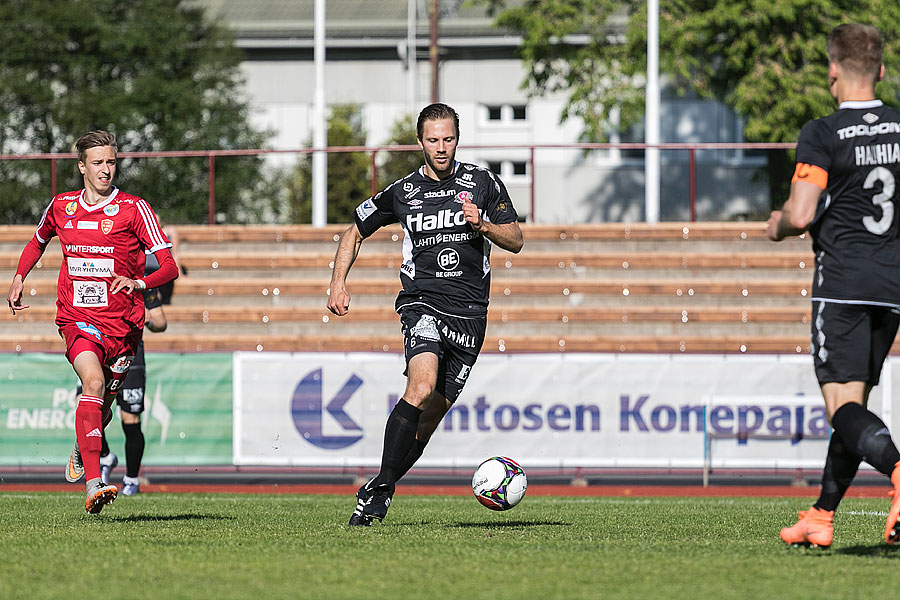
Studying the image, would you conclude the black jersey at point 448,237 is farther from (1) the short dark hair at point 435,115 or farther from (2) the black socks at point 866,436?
(2) the black socks at point 866,436

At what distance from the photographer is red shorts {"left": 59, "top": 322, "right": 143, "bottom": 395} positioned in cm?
756

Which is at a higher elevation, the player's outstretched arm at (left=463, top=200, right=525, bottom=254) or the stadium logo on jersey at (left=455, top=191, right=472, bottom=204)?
the stadium logo on jersey at (left=455, top=191, right=472, bottom=204)

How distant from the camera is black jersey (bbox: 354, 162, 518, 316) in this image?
7273mm

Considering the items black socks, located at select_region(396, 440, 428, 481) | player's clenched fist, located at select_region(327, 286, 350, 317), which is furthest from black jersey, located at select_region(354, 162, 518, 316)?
black socks, located at select_region(396, 440, 428, 481)

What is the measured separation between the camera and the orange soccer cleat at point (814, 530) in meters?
5.45

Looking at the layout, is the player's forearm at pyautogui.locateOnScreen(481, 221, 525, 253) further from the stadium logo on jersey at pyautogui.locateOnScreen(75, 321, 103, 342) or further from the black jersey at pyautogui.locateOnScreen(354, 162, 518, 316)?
the stadium logo on jersey at pyautogui.locateOnScreen(75, 321, 103, 342)

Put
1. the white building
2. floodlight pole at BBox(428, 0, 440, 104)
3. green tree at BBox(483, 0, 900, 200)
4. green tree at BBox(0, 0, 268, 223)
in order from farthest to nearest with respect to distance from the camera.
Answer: the white building, floodlight pole at BBox(428, 0, 440, 104), green tree at BBox(0, 0, 268, 223), green tree at BBox(483, 0, 900, 200)

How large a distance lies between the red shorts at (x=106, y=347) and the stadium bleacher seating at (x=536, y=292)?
9.98m

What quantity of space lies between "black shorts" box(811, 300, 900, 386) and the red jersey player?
152 inches

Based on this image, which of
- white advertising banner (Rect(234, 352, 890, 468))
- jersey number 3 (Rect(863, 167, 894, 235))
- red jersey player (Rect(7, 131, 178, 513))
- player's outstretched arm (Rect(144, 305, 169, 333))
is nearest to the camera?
jersey number 3 (Rect(863, 167, 894, 235))

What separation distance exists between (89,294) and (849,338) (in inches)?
169

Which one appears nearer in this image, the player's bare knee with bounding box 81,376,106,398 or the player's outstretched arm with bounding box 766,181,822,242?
the player's outstretched arm with bounding box 766,181,822,242

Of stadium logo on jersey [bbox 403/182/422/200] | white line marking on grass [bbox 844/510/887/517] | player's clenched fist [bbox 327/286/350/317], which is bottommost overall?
white line marking on grass [bbox 844/510/887/517]

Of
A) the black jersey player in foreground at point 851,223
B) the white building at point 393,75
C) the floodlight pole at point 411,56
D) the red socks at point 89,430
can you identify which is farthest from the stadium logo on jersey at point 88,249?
the floodlight pole at point 411,56
